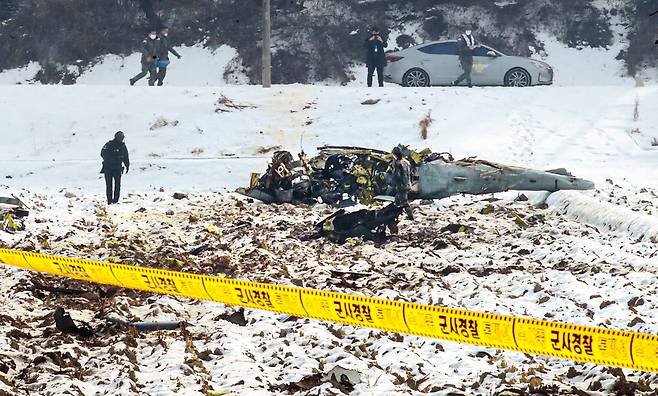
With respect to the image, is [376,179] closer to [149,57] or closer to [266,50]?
[266,50]

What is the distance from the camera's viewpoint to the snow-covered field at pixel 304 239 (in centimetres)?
698

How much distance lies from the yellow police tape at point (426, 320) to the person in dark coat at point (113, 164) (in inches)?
338

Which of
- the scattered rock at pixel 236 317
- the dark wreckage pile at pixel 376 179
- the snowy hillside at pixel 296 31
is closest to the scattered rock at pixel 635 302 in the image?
the scattered rock at pixel 236 317

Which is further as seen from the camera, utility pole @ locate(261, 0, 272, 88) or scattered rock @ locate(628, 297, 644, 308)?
utility pole @ locate(261, 0, 272, 88)

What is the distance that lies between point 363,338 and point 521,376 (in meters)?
1.64

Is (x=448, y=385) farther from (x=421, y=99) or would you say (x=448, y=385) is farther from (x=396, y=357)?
(x=421, y=99)

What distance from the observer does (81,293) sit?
936 cm

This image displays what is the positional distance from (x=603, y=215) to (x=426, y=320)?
275 inches

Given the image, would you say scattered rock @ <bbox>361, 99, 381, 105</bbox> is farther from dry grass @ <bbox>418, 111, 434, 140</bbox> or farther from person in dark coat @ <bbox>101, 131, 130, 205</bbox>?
person in dark coat @ <bbox>101, 131, 130, 205</bbox>

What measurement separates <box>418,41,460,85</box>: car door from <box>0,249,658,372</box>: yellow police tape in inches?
705

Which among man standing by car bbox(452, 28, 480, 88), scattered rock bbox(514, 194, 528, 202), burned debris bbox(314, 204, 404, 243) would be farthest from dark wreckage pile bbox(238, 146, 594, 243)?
man standing by car bbox(452, 28, 480, 88)

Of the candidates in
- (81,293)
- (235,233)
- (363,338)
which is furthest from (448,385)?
(235,233)

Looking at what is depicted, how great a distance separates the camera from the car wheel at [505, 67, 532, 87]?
24656 millimetres

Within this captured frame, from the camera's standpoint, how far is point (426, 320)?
619 centimetres
